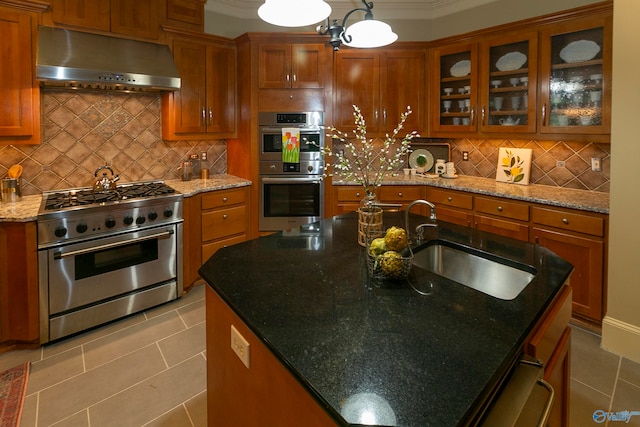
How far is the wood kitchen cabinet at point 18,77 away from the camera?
2.61 metres

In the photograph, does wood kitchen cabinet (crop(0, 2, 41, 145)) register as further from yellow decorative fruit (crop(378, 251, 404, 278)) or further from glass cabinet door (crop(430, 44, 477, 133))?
glass cabinet door (crop(430, 44, 477, 133))

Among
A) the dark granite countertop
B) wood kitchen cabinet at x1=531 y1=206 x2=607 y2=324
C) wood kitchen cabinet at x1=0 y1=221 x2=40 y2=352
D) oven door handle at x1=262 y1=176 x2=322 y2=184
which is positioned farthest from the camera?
oven door handle at x1=262 y1=176 x2=322 y2=184

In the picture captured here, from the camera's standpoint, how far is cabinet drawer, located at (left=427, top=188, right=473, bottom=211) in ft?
11.7

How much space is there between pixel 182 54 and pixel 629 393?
4.18 metres

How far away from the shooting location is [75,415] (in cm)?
200

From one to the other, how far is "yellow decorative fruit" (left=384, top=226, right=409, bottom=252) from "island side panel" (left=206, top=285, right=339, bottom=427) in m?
0.59

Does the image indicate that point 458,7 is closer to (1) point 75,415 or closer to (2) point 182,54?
(2) point 182,54

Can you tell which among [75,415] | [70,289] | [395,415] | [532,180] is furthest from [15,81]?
[532,180]

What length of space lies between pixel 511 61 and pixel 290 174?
7.63 feet

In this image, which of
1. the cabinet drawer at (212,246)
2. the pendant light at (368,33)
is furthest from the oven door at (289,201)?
the pendant light at (368,33)

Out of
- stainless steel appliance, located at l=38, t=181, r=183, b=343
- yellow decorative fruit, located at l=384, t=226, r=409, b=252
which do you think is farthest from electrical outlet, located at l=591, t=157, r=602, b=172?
stainless steel appliance, located at l=38, t=181, r=183, b=343

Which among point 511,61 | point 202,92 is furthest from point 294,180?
point 511,61

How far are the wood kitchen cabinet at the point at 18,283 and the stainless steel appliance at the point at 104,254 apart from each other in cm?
4

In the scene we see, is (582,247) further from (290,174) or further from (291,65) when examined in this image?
(291,65)
